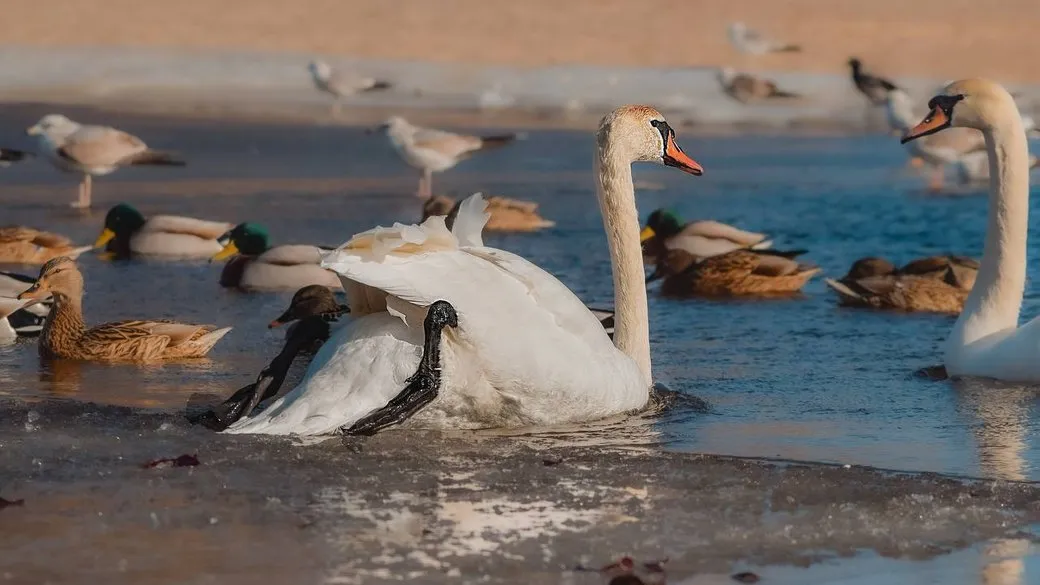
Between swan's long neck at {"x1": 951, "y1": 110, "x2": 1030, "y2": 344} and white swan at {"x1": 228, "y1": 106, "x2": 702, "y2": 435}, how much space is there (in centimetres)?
237

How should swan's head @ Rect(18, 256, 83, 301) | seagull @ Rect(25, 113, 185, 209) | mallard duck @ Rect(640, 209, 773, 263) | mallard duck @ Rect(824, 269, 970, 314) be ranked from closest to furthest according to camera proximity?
1. swan's head @ Rect(18, 256, 83, 301)
2. mallard duck @ Rect(824, 269, 970, 314)
3. mallard duck @ Rect(640, 209, 773, 263)
4. seagull @ Rect(25, 113, 185, 209)

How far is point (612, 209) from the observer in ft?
24.4

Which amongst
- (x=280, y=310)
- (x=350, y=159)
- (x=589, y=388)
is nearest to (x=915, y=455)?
(x=589, y=388)

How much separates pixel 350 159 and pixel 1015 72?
39.7 feet

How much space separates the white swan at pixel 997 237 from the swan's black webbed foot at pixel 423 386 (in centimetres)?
304

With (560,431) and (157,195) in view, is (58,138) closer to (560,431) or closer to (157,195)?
(157,195)

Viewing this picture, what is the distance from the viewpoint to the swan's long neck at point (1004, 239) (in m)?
8.50

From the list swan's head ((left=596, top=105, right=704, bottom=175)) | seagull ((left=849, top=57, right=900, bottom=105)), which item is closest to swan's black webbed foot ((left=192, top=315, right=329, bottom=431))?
swan's head ((left=596, top=105, right=704, bottom=175))

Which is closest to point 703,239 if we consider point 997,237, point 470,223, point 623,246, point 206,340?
point 997,237

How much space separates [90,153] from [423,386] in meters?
10.4

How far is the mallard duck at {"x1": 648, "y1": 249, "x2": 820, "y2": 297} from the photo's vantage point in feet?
37.8

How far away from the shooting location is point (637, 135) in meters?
7.44

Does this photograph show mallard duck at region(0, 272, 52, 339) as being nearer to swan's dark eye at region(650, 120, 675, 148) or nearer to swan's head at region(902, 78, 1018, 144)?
swan's dark eye at region(650, 120, 675, 148)

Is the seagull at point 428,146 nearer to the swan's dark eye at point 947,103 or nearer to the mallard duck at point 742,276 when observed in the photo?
the mallard duck at point 742,276
